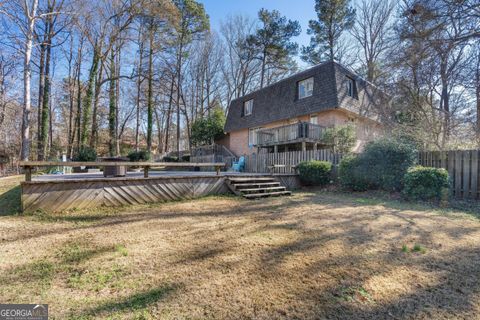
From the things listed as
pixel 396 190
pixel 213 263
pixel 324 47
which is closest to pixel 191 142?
pixel 324 47

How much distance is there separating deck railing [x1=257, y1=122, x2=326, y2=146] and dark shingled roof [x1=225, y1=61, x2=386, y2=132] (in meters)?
1.36

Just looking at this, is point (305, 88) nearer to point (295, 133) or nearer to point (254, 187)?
point (295, 133)

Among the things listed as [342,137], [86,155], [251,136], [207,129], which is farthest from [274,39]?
[86,155]

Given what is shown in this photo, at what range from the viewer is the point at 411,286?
2285 millimetres

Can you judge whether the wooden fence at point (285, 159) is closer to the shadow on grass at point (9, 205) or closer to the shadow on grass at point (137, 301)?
the shadow on grass at point (137, 301)

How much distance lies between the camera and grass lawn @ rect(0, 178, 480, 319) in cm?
195

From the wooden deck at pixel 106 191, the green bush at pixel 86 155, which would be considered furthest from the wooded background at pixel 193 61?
the wooden deck at pixel 106 191

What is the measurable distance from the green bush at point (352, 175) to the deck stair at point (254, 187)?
7.70ft

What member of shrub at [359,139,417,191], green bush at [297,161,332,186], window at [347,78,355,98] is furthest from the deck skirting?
window at [347,78,355,98]

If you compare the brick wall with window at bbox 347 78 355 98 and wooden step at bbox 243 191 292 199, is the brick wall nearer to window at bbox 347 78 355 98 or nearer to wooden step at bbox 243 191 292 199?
window at bbox 347 78 355 98

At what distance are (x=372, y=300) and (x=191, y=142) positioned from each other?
815 inches

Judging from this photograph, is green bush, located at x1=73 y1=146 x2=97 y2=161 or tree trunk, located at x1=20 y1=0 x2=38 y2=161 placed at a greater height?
tree trunk, located at x1=20 y1=0 x2=38 y2=161

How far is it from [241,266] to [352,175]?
6.99m

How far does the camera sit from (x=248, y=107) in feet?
62.2
